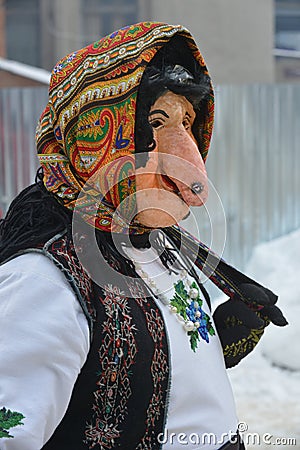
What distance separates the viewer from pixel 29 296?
154cm

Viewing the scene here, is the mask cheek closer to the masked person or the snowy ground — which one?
the masked person

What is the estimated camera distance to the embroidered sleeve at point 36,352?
1478mm

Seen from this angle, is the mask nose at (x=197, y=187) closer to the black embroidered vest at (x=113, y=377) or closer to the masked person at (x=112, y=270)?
the masked person at (x=112, y=270)

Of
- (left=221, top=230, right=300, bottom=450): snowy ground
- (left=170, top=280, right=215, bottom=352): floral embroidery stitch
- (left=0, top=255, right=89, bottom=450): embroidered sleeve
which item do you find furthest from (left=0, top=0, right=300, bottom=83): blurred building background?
(left=0, top=255, right=89, bottom=450): embroidered sleeve

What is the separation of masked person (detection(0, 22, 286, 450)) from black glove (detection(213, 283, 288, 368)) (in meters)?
0.14

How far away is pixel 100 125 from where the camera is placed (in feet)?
5.61

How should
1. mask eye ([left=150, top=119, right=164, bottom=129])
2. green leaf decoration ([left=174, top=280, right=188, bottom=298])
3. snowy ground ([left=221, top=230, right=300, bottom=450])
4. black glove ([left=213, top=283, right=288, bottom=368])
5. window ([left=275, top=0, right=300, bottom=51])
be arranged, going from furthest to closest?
1. window ([left=275, top=0, right=300, bottom=51])
2. snowy ground ([left=221, top=230, right=300, bottom=450])
3. black glove ([left=213, top=283, right=288, bottom=368])
4. green leaf decoration ([left=174, top=280, right=188, bottom=298])
5. mask eye ([left=150, top=119, right=164, bottom=129])

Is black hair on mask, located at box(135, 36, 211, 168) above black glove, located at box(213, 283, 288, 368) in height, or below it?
above

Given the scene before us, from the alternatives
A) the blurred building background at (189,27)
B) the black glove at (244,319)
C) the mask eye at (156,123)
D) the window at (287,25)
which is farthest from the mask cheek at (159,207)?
the window at (287,25)

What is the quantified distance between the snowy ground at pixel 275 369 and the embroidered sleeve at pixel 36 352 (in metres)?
2.59

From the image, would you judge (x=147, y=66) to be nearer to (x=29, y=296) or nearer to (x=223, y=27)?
(x=29, y=296)

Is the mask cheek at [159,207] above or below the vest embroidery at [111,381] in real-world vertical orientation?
above

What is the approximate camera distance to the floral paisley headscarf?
5.53ft

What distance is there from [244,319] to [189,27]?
11557 millimetres
